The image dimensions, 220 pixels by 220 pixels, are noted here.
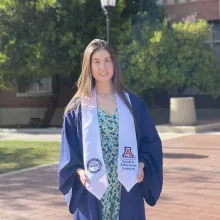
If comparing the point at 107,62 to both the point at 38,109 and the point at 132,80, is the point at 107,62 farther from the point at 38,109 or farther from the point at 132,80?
the point at 38,109

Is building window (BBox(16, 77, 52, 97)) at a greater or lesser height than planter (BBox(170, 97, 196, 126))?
greater

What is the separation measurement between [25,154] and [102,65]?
900 centimetres

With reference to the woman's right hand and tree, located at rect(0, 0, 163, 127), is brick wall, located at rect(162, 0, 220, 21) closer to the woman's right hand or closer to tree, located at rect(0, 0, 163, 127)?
tree, located at rect(0, 0, 163, 127)

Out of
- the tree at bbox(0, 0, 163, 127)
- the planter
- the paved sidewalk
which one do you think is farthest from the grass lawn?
the planter

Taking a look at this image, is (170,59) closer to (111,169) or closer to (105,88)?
(105,88)

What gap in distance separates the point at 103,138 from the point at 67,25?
1546 centimetres

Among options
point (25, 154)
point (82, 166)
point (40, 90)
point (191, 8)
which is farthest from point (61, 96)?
point (82, 166)

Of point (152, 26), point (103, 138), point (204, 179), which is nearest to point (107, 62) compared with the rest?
point (103, 138)

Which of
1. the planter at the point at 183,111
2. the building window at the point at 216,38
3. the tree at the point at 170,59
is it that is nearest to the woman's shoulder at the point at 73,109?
the planter at the point at 183,111

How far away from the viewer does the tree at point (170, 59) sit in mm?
17484

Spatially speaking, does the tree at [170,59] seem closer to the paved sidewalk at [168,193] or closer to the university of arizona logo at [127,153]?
the paved sidewalk at [168,193]

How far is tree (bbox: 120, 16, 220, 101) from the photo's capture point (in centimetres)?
1748

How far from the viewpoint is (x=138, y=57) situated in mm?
17516

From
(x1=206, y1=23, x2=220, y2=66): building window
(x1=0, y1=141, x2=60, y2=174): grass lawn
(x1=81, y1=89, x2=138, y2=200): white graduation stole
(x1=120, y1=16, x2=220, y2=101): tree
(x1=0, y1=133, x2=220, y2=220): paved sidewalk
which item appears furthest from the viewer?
(x1=206, y1=23, x2=220, y2=66): building window
